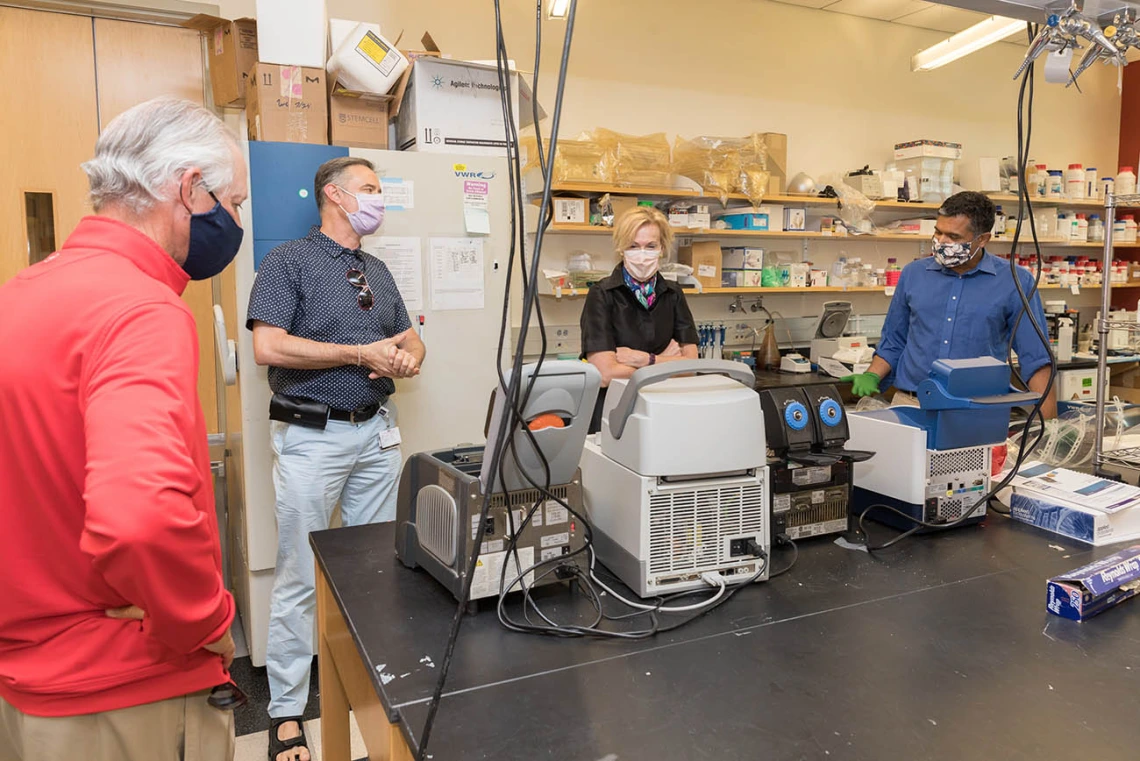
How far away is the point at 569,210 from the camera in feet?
12.6

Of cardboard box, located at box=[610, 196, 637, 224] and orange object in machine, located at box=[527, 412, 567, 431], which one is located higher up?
cardboard box, located at box=[610, 196, 637, 224]

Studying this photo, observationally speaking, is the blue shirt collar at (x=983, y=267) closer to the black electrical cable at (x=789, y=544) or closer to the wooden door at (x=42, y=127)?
the black electrical cable at (x=789, y=544)

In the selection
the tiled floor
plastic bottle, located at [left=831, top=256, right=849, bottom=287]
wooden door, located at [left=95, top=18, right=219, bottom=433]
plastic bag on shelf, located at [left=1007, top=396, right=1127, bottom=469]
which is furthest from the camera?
plastic bottle, located at [left=831, top=256, right=849, bottom=287]

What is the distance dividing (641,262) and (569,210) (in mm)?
1246

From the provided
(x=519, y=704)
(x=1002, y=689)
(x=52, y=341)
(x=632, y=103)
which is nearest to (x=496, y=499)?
(x=519, y=704)

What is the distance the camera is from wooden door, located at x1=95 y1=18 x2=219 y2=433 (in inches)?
130

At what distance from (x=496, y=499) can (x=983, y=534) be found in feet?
3.62

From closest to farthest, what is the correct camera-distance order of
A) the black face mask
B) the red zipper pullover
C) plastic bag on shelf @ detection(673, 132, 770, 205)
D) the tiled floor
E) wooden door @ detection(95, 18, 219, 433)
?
Result: the red zipper pullover
the black face mask
the tiled floor
wooden door @ detection(95, 18, 219, 433)
plastic bag on shelf @ detection(673, 132, 770, 205)

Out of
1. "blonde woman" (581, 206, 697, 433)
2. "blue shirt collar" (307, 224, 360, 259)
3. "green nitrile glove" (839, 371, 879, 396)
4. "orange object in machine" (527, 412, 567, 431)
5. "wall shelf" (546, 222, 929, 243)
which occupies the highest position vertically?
"wall shelf" (546, 222, 929, 243)

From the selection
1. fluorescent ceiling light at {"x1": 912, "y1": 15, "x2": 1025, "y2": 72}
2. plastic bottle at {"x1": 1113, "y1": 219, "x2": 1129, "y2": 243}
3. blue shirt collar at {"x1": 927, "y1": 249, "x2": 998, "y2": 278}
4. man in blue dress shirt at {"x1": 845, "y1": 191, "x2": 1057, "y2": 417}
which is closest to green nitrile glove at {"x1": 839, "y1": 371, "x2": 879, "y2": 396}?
man in blue dress shirt at {"x1": 845, "y1": 191, "x2": 1057, "y2": 417}

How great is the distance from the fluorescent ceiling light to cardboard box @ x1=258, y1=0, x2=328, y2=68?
3.30 meters

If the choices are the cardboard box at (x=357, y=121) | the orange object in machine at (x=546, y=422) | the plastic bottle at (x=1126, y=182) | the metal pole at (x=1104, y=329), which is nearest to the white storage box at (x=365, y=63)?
the cardboard box at (x=357, y=121)

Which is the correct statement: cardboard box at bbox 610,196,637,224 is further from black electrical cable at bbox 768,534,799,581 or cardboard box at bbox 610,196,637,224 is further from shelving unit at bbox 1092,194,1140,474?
black electrical cable at bbox 768,534,799,581

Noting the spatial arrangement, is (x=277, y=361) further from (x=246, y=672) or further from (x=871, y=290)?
(x=871, y=290)
